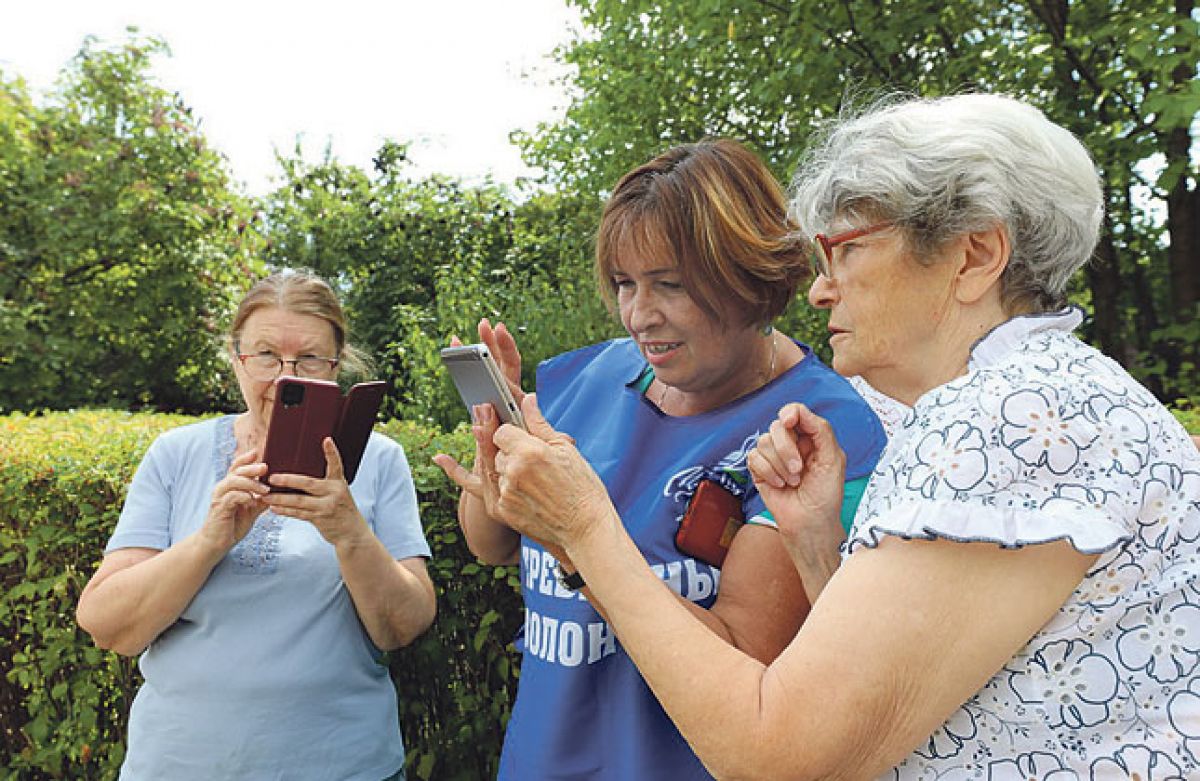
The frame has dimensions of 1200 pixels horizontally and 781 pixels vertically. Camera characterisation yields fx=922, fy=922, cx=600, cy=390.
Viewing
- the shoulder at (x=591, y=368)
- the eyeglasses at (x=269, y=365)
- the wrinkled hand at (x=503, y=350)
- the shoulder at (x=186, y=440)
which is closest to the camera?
the wrinkled hand at (x=503, y=350)

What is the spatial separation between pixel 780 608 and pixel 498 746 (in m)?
1.86

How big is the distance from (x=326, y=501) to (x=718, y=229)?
117 cm

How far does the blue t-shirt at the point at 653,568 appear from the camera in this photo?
1785 mm

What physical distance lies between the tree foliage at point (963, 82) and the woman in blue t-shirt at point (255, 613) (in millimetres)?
4539

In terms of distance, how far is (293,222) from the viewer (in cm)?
1410

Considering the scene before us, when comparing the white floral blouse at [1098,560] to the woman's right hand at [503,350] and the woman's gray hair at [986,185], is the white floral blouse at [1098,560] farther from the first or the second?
the woman's right hand at [503,350]

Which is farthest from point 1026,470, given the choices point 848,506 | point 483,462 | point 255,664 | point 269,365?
point 269,365

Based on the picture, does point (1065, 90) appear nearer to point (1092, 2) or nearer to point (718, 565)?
point (1092, 2)

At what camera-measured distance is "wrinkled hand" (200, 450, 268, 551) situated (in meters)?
2.26

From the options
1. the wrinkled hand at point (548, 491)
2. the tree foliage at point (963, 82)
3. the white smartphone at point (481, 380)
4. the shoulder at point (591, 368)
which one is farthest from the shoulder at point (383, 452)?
the tree foliage at point (963, 82)

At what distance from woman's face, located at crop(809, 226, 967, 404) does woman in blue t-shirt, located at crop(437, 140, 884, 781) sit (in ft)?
0.94

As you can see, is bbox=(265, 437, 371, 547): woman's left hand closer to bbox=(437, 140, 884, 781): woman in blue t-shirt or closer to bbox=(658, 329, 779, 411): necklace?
bbox=(437, 140, 884, 781): woman in blue t-shirt

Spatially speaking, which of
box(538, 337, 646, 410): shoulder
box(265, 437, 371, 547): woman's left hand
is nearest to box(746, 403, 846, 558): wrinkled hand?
box(538, 337, 646, 410): shoulder

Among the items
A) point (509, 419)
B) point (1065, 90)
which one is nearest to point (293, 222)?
point (1065, 90)
